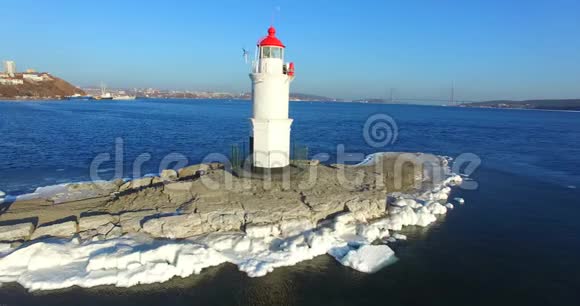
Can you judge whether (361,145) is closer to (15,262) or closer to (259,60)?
(259,60)

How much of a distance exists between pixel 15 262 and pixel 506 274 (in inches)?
494

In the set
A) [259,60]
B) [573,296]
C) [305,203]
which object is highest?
[259,60]

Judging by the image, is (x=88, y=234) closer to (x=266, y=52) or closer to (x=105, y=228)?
(x=105, y=228)

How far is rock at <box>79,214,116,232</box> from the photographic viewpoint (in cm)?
1041

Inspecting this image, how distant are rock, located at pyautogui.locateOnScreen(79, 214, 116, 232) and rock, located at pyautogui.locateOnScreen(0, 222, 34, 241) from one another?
134 cm

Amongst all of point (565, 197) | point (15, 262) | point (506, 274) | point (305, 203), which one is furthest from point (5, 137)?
point (565, 197)

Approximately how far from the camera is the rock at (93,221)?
10.4 meters

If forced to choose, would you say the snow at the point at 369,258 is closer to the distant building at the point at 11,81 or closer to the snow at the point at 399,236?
the snow at the point at 399,236

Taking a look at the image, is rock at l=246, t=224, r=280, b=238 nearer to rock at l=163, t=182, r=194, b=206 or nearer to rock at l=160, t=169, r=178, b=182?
rock at l=163, t=182, r=194, b=206

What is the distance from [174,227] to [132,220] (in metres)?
1.34

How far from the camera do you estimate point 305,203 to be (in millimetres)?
12266

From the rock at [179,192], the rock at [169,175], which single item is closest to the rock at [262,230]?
Answer: the rock at [179,192]

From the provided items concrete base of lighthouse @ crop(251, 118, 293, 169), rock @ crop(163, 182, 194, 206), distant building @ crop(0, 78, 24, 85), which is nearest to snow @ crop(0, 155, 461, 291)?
rock @ crop(163, 182, 194, 206)

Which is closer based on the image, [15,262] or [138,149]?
[15,262]
